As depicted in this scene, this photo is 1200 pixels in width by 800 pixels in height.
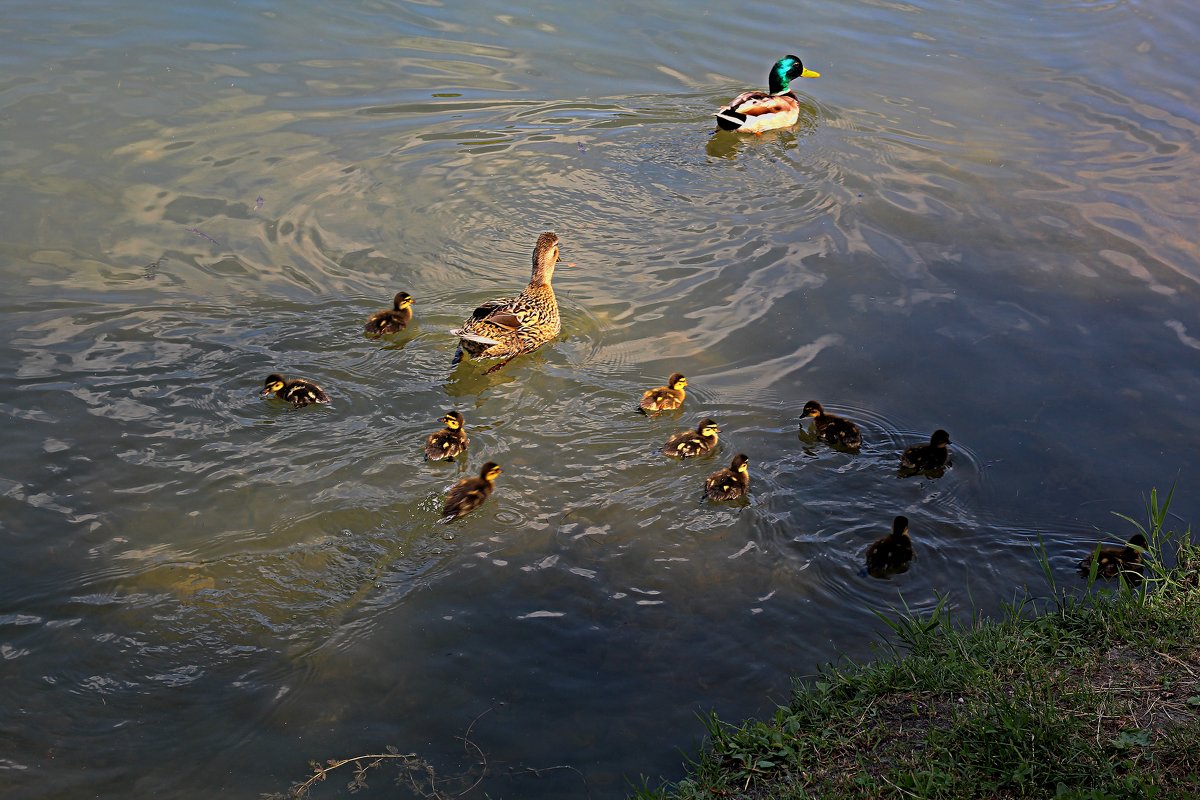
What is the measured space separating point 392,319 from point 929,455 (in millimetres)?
4158

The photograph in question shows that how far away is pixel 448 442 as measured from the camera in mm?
7023

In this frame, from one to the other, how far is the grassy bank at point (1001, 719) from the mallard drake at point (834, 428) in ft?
6.84

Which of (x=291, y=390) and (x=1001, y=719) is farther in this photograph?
(x=291, y=390)

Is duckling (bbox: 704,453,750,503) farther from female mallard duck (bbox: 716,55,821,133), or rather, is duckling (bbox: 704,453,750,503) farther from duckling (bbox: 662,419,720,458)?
female mallard duck (bbox: 716,55,821,133)

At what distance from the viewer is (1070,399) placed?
8102 mm

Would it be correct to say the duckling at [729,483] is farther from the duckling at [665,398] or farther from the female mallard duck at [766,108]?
the female mallard duck at [766,108]

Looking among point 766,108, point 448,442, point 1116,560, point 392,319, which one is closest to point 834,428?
point 1116,560

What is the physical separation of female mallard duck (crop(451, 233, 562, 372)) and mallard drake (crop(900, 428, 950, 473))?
120 inches

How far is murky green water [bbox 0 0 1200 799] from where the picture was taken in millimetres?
5344

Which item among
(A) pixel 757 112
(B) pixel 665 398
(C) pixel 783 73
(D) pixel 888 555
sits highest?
(C) pixel 783 73

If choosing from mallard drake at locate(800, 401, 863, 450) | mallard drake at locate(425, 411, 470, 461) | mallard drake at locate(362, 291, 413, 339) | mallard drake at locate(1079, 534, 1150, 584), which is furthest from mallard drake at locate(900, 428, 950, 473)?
mallard drake at locate(362, 291, 413, 339)

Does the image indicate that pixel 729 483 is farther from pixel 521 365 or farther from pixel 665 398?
pixel 521 365

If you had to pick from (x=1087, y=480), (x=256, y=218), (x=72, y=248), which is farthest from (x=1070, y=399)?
(x=72, y=248)

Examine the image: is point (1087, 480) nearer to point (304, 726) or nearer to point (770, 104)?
point (304, 726)
